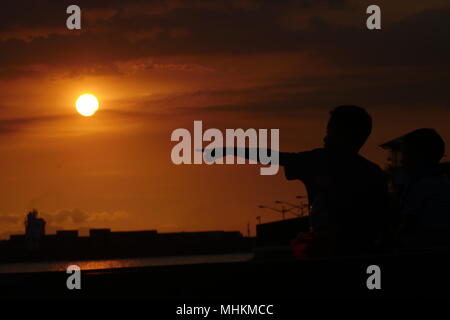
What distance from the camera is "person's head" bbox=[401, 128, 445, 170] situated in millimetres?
6938

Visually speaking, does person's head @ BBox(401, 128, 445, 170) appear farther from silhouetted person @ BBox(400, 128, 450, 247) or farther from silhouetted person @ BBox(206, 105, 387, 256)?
silhouetted person @ BBox(206, 105, 387, 256)

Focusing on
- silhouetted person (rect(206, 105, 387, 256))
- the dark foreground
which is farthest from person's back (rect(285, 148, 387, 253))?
the dark foreground

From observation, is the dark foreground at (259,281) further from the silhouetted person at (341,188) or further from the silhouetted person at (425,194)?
the silhouetted person at (425,194)

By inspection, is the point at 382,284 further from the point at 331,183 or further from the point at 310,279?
the point at 331,183

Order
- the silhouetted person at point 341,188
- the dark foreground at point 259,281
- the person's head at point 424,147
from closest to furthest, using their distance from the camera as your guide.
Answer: the dark foreground at point 259,281, the silhouetted person at point 341,188, the person's head at point 424,147

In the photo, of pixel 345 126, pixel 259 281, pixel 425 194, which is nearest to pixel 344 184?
pixel 345 126

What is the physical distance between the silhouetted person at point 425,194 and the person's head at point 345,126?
26.5 inches

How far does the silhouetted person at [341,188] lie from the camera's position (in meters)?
5.80

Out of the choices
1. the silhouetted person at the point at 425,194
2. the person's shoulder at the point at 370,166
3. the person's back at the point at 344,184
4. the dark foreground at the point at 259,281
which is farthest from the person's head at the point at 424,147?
the dark foreground at the point at 259,281

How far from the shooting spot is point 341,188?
20.0 ft

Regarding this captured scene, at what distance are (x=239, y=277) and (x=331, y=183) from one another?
1.70 meters

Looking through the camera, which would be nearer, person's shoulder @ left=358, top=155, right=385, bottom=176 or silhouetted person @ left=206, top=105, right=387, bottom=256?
silhouetted person @ left=206, top=105, right=387, bottom=256

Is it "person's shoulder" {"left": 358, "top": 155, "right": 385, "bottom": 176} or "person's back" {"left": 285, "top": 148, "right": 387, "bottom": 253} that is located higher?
"person's shoulder" {"left": 358, "top": 155, "right": 385, "bottom": 176}

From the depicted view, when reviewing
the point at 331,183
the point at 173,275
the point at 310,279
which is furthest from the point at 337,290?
the point at 331,183
